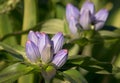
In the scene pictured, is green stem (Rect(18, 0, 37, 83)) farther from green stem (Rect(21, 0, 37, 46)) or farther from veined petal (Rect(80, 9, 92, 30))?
veined petal (Rect(80, 9, 92, 30))

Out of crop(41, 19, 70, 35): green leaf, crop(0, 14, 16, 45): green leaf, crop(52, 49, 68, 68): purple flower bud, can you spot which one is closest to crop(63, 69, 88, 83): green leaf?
crop(52, 49, 68, 68): purple flower bud

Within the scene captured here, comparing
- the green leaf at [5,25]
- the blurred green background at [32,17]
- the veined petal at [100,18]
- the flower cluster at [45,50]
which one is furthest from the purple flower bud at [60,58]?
the green leaf at [5,25]

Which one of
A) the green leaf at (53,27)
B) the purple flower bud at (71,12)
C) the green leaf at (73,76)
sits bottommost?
the green leaf at (73,76)

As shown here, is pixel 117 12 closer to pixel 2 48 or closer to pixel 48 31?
pixel 48 31

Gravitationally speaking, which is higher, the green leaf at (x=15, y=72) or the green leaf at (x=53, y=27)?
the green leaf at (x=53, y=27)

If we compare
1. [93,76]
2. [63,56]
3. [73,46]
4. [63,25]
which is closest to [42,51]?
[63,56]

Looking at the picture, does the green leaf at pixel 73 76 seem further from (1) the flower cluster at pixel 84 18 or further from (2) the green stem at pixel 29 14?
(2) the green stem at pixel 29 14

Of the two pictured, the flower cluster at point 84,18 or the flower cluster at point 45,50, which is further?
the flower cluster at point 84,18
